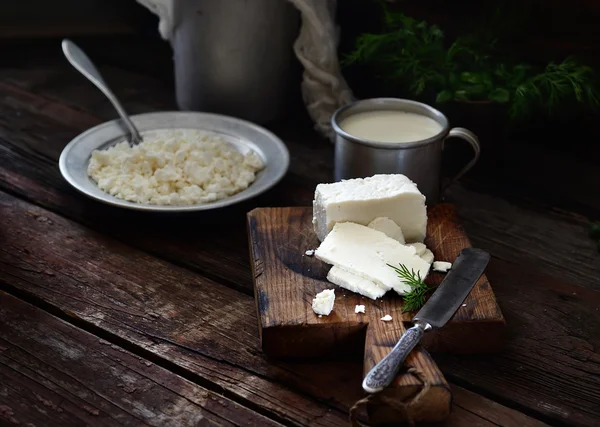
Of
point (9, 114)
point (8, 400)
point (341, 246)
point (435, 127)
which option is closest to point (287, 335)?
point (341, 246)

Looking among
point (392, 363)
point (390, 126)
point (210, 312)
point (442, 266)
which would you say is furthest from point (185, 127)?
point (392, 363)

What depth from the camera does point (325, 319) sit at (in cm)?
96

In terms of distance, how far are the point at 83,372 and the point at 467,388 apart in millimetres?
463

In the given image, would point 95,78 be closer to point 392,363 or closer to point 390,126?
point 390,126

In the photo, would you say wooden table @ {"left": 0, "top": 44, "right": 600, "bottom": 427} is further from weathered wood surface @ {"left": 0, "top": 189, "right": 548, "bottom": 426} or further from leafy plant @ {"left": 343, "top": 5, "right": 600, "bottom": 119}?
leafy plant @ {"left": 343, "top": 5, "right": 600, "bottom": 119}

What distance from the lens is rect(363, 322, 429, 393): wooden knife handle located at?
2.75 ft

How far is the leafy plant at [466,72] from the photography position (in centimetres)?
137

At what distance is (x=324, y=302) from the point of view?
38.1 inches

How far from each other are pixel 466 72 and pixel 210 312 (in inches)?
26.1

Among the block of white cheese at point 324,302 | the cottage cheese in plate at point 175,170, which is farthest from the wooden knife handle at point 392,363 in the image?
the cottage cheese in plate at point 175,170

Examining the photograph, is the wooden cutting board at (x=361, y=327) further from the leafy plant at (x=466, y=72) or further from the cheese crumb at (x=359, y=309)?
the leafy plant at (x=466, y=72)

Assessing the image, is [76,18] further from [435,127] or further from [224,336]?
[224,336]

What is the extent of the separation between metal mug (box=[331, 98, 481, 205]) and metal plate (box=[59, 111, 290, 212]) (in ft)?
0.42

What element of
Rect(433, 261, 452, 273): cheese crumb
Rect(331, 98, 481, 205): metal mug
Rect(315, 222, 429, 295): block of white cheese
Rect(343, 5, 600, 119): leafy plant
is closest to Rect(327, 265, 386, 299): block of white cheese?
Rect(315, 222, 429, 295): block of white cheese
